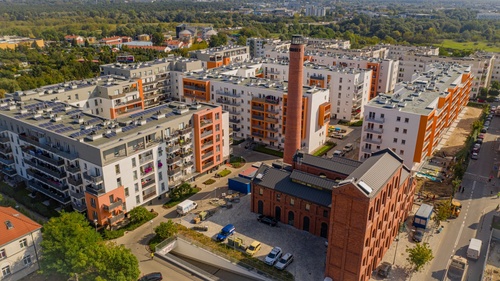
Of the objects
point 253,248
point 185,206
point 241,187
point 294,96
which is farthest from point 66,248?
point 294,96

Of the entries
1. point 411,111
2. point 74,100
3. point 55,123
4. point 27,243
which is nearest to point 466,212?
point 411,111

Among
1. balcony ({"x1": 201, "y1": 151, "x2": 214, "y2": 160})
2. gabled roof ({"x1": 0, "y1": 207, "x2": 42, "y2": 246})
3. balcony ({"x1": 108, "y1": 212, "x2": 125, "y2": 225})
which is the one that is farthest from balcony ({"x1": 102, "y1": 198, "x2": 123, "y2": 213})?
balcony ({"x1": 201, "y1": 151, "x2": 214, "y2": 160})

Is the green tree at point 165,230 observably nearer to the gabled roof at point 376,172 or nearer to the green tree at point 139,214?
the green tree at point 139,214

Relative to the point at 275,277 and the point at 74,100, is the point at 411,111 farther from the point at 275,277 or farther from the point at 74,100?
the point at 74,100

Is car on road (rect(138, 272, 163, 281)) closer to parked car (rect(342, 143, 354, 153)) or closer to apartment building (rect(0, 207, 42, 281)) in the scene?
apartment building (rect(0, 207, 42, 281))

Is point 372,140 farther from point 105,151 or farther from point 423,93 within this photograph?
point 105,151

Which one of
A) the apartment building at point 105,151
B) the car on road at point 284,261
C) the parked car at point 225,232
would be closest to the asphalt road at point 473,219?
the car on road at point 284,261
